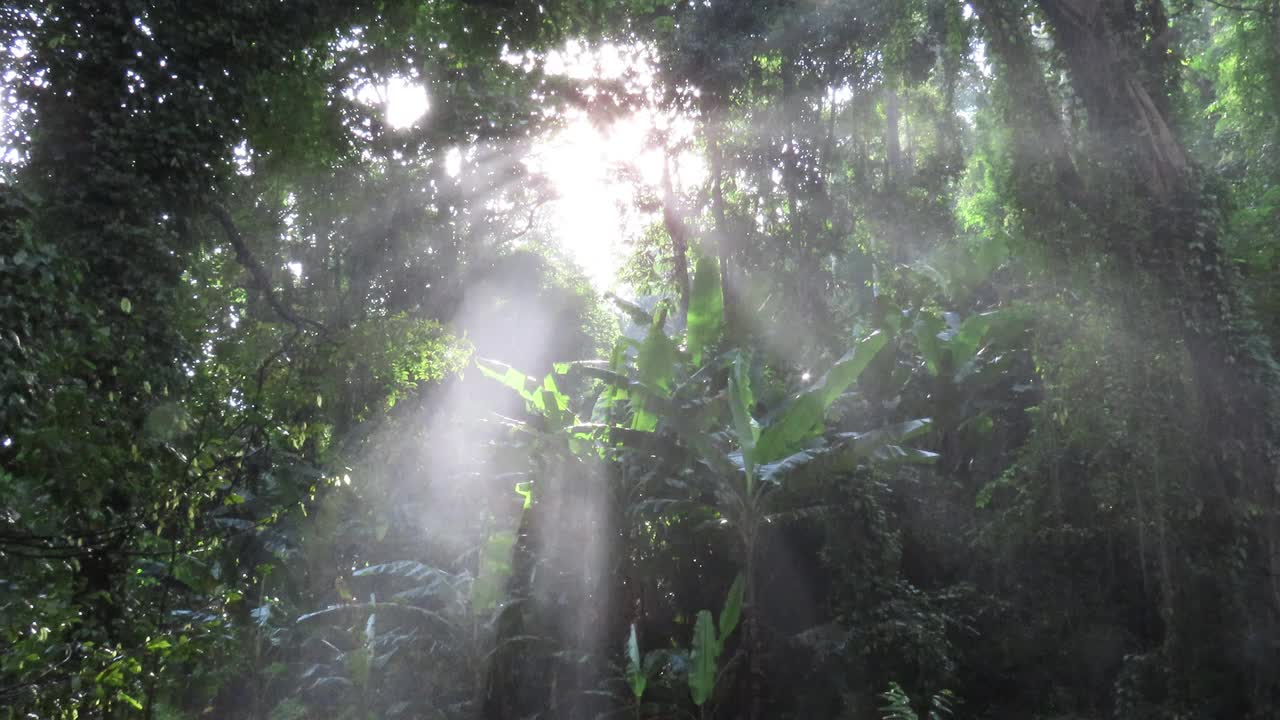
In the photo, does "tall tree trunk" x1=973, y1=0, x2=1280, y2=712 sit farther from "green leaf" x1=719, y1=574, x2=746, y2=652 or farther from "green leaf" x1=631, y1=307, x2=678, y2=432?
"green leaf" x1=631, y1=307, x2=678, y2=432

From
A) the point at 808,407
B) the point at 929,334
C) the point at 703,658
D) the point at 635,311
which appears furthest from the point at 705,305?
the point at 703,658

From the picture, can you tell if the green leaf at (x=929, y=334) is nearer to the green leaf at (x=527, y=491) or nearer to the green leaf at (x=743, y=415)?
the green leaf at (x=743, y=415)

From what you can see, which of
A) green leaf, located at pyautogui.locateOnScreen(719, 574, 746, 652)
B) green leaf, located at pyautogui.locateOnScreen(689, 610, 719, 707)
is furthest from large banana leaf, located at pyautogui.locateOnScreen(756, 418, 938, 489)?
green leaf, located at pyautogui.locateOnScreen(689, 610, 719, 707)

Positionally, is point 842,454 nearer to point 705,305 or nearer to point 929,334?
point 705,305

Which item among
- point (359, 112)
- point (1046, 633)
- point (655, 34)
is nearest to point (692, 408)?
point (1046, 633)

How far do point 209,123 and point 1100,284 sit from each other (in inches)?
233

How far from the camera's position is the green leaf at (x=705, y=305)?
687 centimetres

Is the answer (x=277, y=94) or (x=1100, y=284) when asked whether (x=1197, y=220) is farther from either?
(x=277, y=94)

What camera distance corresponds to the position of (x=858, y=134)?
14125 millimetres

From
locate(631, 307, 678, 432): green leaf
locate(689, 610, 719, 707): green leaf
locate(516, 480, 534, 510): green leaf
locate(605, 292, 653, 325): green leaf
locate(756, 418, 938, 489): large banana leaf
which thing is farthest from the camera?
locate(605, 292, 653, 325): green leaf

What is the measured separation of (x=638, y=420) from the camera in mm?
7105

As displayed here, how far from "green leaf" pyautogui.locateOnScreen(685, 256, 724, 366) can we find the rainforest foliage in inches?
1.4

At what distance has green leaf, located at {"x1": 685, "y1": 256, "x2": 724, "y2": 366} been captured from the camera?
6.87 metres

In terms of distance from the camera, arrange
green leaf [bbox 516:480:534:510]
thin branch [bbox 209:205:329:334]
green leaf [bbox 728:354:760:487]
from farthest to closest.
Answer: green leaf [bbox 516:480:534:510] → green leaf [bbox 728:354:760:487] → thin branch [bbox 209:205:329:334]
